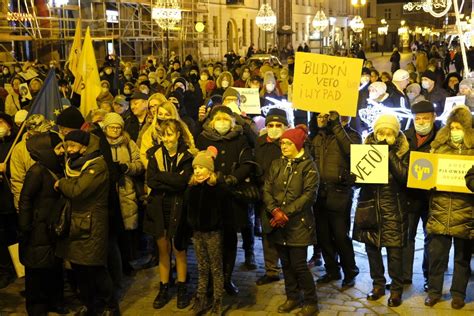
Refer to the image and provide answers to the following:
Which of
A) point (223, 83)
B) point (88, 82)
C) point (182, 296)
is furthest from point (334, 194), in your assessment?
point (223, 83)

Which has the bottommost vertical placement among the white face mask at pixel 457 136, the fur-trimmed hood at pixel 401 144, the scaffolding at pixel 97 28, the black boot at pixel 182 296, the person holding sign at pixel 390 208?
the black boot at pixel 182 296

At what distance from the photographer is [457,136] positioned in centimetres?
586

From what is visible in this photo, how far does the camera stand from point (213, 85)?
516 inches

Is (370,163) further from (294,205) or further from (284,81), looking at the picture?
(284,81)

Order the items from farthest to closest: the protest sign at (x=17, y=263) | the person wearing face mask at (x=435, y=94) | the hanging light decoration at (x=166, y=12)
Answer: the hanging light decoration at (x=166, y=12) → the person wearing face mask at (x=435, y=94) → the protest sign at (x=17, y=263)

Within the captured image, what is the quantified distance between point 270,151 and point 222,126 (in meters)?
0.58

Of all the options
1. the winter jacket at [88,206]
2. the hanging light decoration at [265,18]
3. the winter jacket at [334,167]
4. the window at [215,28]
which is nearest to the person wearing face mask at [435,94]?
the winter jacket at [334,167]

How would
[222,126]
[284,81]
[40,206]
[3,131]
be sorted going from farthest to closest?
[284,81], [3,131], [222,126], [40,206]

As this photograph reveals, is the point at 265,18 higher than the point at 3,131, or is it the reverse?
the point at 265,18

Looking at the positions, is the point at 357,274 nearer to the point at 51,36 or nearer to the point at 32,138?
the point at 32,138

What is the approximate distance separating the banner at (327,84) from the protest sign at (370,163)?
54 cm

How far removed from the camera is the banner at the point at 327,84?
647 cm

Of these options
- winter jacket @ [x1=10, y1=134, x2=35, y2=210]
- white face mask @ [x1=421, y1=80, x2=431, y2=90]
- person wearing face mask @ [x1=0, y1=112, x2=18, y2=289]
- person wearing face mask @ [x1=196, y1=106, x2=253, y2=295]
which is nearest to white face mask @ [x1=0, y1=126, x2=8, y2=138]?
person wearing face mask @ [x1=0, y1=112, x2=18, y2=289]

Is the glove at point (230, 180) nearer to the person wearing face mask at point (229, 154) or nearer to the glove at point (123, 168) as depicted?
the person wearing face mask at point (229, 154)
